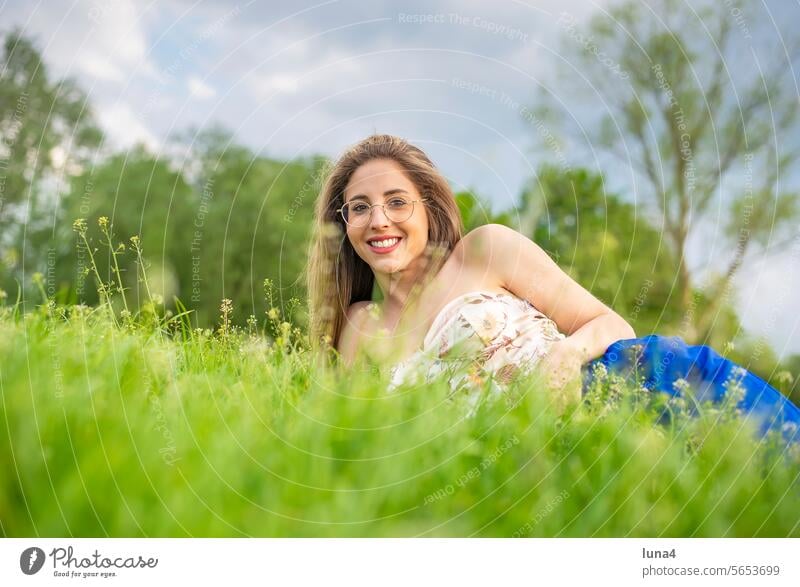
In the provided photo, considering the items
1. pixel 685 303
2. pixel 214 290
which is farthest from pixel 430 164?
pixel 214 290

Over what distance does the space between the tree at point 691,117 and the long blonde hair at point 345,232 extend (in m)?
0.98

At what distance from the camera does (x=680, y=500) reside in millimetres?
1553

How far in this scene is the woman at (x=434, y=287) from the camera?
282cm

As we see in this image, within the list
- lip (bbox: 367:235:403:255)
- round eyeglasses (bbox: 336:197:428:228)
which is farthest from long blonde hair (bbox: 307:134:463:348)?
→ lip (bbox: 367:235:403:255)

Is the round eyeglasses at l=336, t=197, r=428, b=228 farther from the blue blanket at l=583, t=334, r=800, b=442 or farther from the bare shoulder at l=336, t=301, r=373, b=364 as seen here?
the blue blanket at l=583, t=334, r=800, b=442

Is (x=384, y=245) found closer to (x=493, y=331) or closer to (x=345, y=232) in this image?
(x=345, y=232)

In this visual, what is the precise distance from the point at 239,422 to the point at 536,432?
666 mm

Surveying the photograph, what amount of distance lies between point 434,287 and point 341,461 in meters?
1.95

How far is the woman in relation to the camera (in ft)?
9.27

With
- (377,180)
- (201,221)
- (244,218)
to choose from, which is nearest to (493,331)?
(377,180)

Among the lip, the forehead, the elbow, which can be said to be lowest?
the elbow

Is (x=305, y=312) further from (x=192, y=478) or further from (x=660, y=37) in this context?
(x=660, y=37)
